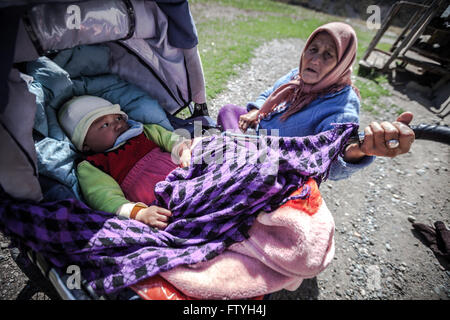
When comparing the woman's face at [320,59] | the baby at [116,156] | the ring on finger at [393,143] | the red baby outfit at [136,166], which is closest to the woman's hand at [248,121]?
the woman's face at [320,59]

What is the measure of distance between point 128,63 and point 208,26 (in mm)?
7675

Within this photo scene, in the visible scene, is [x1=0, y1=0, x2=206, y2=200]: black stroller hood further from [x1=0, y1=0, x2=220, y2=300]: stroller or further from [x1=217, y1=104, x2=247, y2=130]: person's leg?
[x1=217, y1=104, x2=247, y2=130]: person's leg

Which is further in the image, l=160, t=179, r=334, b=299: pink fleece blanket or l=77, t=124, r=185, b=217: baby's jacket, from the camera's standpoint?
l=77, t=124, r=185, b=217: baby's jacket

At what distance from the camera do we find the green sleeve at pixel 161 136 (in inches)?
79.6

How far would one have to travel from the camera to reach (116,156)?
1.85m

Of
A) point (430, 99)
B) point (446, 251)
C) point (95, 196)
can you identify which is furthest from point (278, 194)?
point (430, 99)

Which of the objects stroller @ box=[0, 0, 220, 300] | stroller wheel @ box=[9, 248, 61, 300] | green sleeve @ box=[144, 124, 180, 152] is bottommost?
stroller wheel @ box=[9, 248, 61, 300]

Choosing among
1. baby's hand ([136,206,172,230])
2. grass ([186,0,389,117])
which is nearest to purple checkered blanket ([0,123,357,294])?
baby's hand ([136,206,172,230])

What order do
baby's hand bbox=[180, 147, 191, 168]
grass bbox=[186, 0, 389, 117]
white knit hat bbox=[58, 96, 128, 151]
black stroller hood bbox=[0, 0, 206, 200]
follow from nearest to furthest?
black stroller hood bbox=[0, 0, 206, 200] → white knit hat bbox=[58, 96, 128, 151] → baby's hand bbox=[180, 147, 191, 168] → grass bbox=[186, 0, 389, 117]

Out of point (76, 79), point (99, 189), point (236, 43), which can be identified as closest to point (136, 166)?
point (99, 189)

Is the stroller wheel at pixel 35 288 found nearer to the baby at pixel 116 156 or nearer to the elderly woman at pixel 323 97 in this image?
the baby at pixel 116 156

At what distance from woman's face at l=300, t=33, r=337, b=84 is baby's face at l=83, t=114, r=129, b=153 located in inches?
72.9

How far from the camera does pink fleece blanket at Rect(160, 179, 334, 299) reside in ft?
3.67

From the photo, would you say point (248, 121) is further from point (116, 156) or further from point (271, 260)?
point (271, 260)
